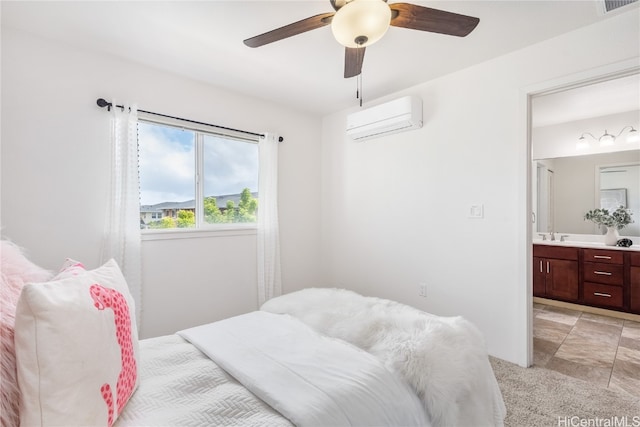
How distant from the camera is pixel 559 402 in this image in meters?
1.86

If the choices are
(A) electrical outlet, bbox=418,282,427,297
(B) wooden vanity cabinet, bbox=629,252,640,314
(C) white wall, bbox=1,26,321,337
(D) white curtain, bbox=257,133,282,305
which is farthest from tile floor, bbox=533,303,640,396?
(C) white wall, bbox=1,26,321,337

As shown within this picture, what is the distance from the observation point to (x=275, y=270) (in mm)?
3217

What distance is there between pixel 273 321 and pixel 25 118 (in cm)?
214

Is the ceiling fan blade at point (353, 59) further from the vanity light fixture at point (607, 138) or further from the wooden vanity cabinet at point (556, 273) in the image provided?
the vanity light fixture at point (607, 138)

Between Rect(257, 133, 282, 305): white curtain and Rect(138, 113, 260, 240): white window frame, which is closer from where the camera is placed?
Rect(138, 113, 260, 240): white window frame

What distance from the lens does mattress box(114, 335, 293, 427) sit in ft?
2.87

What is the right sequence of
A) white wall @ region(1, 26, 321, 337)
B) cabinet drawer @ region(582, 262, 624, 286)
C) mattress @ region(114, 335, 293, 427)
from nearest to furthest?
mattress @ region(114, 335, 293, 427) → white wall @ region(1, 26, 321, 337) → cabinet drawer @ region(582, 262, 624, 286)

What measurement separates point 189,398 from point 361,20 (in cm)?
161

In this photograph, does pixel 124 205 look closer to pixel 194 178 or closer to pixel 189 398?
pixel 194 178

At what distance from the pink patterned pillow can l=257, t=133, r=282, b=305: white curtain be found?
7.16 ft

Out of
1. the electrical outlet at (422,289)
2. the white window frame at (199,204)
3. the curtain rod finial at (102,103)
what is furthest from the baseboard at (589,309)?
the curtain rod finial at (102,103)

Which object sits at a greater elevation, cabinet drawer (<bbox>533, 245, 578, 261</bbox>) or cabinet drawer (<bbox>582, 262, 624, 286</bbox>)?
cabinet drawer (<bbox>533, 245, 578, 261</bbox>)

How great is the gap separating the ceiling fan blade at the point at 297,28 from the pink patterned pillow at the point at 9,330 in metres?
1.42

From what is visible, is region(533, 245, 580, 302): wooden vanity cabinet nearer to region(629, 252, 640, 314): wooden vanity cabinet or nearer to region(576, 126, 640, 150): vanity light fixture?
region(629, 252, 640, 314): wooden vanity cabinet
